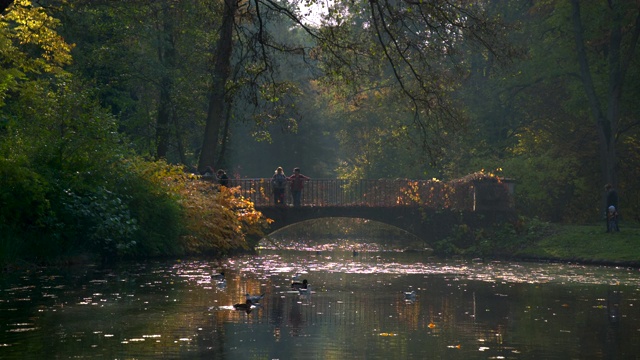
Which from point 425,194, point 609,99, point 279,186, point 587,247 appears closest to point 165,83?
point 279,186

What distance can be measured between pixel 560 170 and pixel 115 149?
22862 millimetres

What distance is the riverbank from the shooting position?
32.1m

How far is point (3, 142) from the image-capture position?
24.9 meters

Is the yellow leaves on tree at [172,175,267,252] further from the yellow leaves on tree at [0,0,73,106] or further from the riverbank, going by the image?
the riverbank

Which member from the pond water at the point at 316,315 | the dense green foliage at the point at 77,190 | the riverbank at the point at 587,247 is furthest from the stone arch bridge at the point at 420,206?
the pond water at the point at 316,315

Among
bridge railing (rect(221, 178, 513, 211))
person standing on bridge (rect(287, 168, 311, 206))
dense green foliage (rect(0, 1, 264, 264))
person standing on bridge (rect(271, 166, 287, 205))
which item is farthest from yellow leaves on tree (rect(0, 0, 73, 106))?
person standing on bridge (rect(287, 168, 311, 206))

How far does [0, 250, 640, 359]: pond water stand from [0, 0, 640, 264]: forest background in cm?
265

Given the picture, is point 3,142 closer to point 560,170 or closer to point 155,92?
point 155,92

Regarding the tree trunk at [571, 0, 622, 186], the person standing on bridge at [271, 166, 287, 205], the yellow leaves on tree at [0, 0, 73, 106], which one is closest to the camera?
the yellow leaves on tree at [0, 0, 73, 106]

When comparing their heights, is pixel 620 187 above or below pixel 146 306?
above

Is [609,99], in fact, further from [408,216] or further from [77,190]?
[77,190]

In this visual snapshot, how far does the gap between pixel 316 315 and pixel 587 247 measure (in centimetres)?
2014

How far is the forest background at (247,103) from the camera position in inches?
894

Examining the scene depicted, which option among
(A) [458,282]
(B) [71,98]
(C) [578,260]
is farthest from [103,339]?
(C) [578,260]
